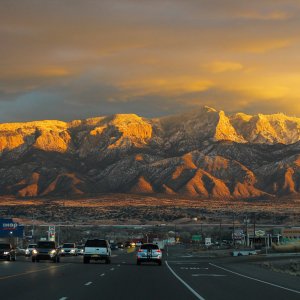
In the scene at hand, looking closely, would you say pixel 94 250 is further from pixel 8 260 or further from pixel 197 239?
pixel 197 239

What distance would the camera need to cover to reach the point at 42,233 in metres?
192

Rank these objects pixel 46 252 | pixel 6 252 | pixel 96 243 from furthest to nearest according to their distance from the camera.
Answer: pixel 6 252 → pixel 46 252 → pixel 96 243

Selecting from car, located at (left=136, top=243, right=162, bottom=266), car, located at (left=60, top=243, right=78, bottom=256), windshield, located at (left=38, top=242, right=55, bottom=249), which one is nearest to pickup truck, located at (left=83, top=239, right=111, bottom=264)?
car, located at (left=136, top=243, right=162, bottom=266)

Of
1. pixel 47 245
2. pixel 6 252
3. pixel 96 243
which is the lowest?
pixel 6 252

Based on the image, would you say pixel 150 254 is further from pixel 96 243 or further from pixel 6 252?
pixel 6 252

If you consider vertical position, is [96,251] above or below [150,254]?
above

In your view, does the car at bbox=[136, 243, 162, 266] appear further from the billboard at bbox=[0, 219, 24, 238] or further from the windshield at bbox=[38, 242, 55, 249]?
the billboard at bbox=[0, 219, 24, 238]

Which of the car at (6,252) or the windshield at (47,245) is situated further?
the car at (6,252)

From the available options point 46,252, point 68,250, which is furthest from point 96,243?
point 68,250

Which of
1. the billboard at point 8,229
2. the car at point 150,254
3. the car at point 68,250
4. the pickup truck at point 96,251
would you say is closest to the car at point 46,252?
the pickup truck at point 96,251

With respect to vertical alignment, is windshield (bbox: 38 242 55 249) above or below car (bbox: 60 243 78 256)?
above

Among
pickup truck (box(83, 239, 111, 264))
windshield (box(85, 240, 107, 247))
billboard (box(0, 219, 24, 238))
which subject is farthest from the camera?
billboard (box(0, 219, 24, 238))

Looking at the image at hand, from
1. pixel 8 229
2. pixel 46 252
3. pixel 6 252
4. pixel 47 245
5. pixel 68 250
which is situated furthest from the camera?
pixel 8 229

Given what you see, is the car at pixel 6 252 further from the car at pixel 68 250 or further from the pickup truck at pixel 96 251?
the car at pixel 68 250
